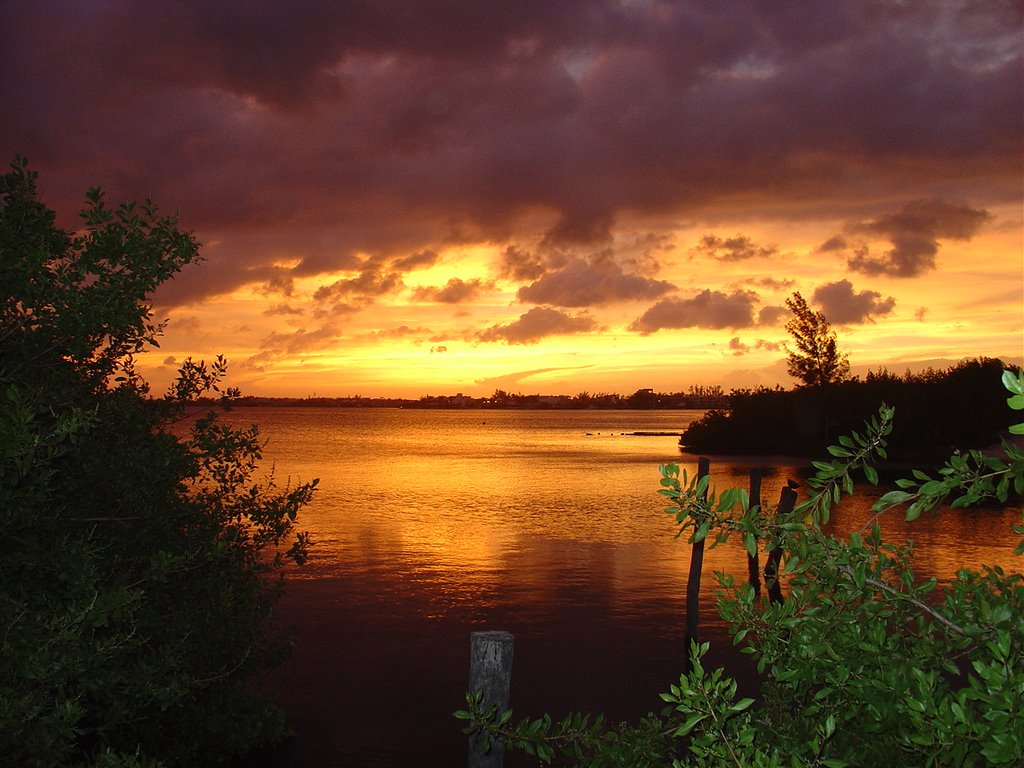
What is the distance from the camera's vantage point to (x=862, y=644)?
3.55 meters

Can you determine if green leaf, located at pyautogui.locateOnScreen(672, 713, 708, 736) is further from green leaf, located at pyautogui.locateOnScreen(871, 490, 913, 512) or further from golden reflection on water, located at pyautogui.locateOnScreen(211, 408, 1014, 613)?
golden reflection on water, located at pyautogui.locateOnScreen(211, 408, 1014, 613)

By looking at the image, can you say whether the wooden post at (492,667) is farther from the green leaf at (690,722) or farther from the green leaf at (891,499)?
the green leaf at (891,499)

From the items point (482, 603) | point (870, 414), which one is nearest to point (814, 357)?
point (870, 414)

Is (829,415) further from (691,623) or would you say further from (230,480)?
(230,480)

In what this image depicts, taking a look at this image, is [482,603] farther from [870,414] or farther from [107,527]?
[870,414]

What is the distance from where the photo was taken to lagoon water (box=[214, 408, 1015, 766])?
14.7 metres

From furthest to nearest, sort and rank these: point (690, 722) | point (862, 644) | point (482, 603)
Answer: point (482, 603)
point (862, 644)
point (690, 722)

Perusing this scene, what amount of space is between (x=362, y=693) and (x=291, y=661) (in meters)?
2.55

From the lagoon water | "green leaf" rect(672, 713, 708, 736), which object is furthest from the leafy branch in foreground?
the lagoon water

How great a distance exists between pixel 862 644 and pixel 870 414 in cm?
6882

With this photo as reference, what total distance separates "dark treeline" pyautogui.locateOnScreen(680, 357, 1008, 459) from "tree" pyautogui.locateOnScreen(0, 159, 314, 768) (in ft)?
178

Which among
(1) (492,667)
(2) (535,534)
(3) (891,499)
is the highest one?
(3) (891,499)

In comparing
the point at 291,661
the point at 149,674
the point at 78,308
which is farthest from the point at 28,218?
the point at 291,661

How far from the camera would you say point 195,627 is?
30.7 ft
